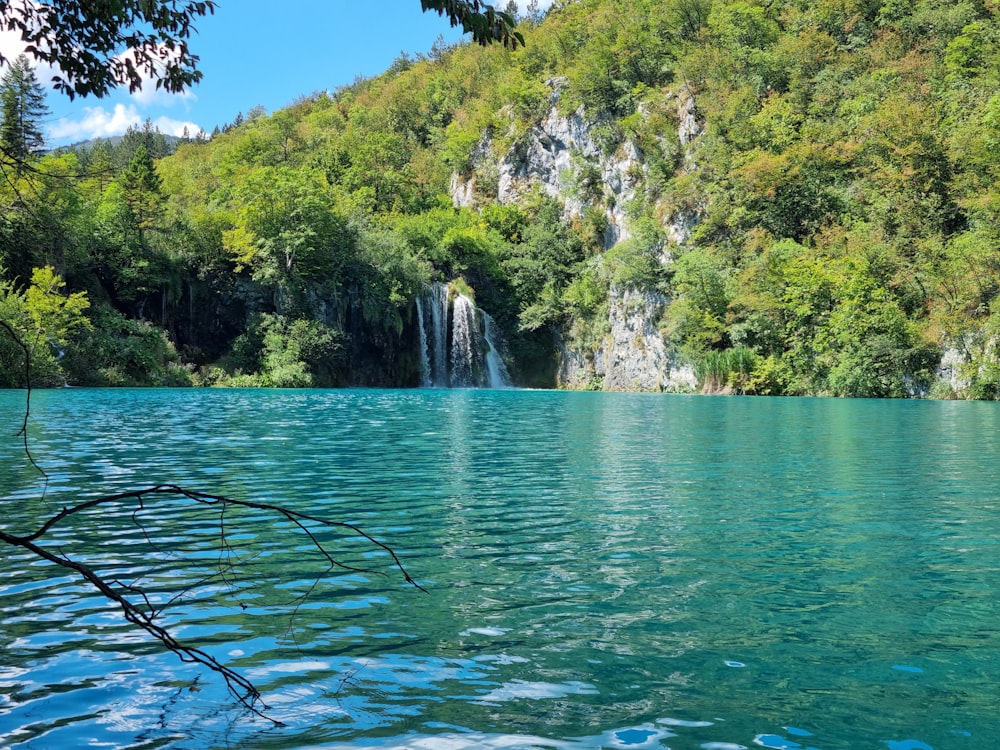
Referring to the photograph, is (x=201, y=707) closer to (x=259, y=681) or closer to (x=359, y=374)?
(x=259, y=681)

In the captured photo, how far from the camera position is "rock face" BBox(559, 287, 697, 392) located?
1927 inches

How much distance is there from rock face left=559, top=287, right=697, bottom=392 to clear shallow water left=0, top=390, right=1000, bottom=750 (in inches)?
1448

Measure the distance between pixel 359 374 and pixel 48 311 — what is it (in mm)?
20513

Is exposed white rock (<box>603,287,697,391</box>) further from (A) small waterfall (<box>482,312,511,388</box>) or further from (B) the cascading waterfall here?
(B) the cascading waterfall

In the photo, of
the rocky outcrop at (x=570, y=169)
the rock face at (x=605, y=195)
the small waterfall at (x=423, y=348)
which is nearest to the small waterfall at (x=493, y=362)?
the small waterfall at (x=423, y=348)

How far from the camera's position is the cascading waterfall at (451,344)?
178 ft

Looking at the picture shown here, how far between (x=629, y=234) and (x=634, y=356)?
1056cm

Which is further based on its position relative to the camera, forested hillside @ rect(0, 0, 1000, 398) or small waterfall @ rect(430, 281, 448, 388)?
small waterfall @ rect(430, 281, 448, 388)

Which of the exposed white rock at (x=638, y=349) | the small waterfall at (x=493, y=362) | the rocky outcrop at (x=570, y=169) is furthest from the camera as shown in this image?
the rocky outcrop at (x=570, y=169)

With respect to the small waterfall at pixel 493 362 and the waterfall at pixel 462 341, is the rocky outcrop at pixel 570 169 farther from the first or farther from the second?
the waterfall at pixel 462 341

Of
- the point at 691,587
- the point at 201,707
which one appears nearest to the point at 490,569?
the point at 691,587

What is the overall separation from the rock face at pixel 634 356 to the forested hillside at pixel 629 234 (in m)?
0.18

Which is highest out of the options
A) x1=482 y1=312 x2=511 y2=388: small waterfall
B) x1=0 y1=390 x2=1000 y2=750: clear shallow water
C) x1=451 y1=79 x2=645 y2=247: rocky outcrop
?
x1=451 y1=79 x2=645 y2=247: rocky outcrop

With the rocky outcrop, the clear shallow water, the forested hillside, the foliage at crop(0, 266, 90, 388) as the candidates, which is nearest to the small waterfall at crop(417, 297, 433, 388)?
the forested hillside
